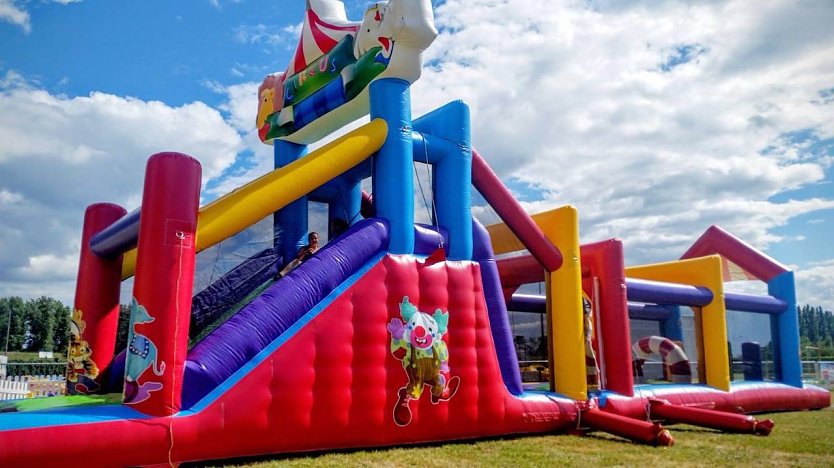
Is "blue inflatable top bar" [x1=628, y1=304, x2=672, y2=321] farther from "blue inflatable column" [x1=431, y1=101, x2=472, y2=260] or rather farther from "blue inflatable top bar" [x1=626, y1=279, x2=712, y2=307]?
"blue inflatable column" [x1=431, y1=101, x2=472, y2=260]

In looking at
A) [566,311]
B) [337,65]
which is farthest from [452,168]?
[566,311]

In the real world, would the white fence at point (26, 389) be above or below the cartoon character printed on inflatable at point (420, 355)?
below

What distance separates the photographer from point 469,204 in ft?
23.3

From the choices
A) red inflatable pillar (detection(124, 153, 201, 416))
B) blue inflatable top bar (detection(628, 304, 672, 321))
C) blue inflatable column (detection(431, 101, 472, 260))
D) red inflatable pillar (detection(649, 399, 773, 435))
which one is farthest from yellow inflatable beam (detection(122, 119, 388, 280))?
blue inflatable top bar (detection(628, 304, 672, 321))

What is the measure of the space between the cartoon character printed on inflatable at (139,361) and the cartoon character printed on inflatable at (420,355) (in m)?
2.13

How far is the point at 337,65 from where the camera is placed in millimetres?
7320

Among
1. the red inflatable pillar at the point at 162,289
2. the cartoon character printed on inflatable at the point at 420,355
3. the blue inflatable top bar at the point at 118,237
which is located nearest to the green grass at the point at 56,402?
the red inflatable pillar at the point at 162,289

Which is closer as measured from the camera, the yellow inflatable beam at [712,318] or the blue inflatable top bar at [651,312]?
the yellow inflatable beam at [712,318]

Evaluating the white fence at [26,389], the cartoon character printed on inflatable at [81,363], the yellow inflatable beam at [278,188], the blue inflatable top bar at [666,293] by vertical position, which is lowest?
the white fence at [26,389]

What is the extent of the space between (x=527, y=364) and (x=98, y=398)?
7978 millimetres

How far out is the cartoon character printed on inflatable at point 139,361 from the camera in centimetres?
459

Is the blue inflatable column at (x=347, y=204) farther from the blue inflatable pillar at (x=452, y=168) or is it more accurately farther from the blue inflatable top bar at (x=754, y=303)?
the blue inflatable top bar at (x=754, y=303)

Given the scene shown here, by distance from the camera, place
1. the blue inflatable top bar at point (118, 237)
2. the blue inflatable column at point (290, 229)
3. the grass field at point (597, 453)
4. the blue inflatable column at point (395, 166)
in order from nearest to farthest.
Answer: the grass field at point (597, 453) < the blue inflatable top bar at point (118, 237) < the blue inflatable column at point (395, 166) < the blue inflatable column at point (290, 229)

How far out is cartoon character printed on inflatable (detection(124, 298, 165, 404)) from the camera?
459 cm
